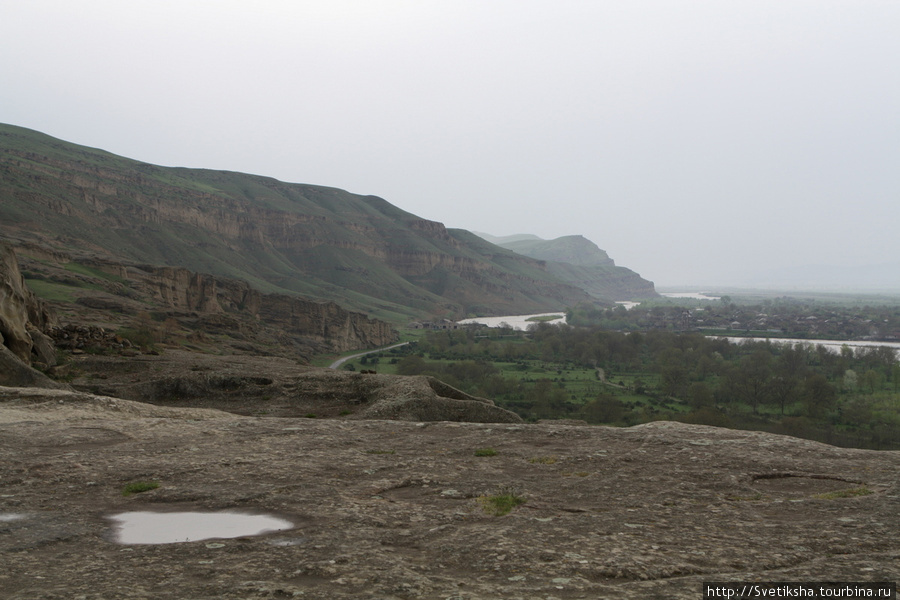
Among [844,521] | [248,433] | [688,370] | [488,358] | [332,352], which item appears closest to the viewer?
[844,521]

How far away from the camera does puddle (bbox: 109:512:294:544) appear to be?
278 inches

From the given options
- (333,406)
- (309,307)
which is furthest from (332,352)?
(333,406)

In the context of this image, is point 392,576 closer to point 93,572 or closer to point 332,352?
point 93,572

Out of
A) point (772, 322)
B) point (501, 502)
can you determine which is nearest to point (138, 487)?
point (501, 502)

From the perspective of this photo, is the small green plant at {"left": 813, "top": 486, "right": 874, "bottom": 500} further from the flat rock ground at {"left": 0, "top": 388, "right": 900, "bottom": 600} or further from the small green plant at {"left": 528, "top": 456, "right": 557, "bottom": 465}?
the small green plant at {"left": 528, "top": 456, "right": 557, "bottom": 465}

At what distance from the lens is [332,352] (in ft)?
322

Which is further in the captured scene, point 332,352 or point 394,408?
point 332,352

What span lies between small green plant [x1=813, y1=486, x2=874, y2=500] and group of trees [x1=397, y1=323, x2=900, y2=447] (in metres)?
48.5

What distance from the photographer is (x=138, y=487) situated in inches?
352

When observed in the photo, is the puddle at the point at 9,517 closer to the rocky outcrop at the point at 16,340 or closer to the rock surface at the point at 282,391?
the rock surface at the point at 282,391

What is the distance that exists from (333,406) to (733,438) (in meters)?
12.7

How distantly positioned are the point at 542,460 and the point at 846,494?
4.63 meters

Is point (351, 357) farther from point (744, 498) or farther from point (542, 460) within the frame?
point (744, 498)

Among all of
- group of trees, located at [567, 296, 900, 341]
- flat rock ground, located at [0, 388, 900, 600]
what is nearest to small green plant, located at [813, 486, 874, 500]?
flat rock ground, located at [0, 388, 900, 600]
